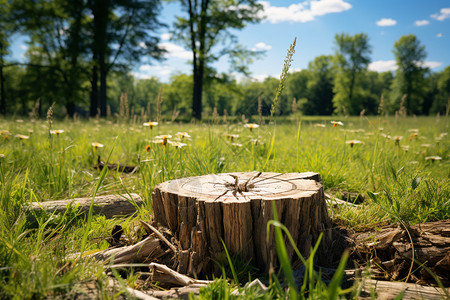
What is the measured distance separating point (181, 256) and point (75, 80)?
23134 mm

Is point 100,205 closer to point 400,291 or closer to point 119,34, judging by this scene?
point 400,291

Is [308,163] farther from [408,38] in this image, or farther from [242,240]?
[408,38]

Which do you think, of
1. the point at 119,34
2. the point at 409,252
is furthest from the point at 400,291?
the point at 119,34

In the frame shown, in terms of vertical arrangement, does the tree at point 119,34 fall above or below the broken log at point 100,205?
above

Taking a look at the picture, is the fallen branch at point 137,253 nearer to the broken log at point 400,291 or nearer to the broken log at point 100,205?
the broken log at point 100,205

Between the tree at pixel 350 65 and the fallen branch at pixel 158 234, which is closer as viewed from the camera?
the fallen branch at pixel 158 234

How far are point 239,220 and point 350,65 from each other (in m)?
48.1

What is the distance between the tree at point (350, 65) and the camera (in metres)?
42.6

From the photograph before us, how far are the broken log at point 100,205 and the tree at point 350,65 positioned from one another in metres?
44.6

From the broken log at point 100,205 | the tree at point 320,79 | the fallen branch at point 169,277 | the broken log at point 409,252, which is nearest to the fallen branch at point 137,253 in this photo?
the fallen branch at point 169,277

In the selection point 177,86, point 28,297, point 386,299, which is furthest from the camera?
point 177,86

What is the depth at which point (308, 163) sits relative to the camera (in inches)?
120

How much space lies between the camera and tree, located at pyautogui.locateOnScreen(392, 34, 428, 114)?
3819cm

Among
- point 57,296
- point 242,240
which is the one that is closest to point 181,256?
Answer: point 242,240
